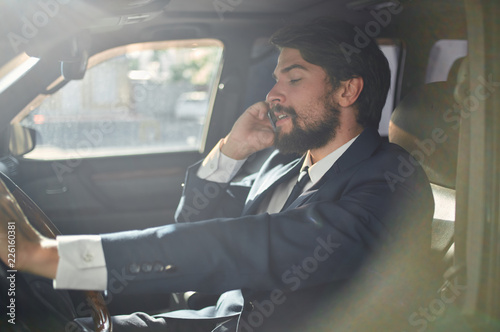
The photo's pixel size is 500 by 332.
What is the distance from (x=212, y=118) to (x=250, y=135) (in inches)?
42.6

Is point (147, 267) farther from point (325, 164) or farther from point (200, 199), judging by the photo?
point (200, 199)

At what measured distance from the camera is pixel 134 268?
1.08 meters

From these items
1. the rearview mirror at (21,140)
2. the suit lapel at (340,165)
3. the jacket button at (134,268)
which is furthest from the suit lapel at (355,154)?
the rearview mirror at (21,140)

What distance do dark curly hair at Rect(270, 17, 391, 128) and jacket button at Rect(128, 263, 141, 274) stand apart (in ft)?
3.28

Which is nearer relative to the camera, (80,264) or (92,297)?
(80,264)

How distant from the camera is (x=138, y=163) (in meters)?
3.12

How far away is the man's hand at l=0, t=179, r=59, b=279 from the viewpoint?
38.5 inches
